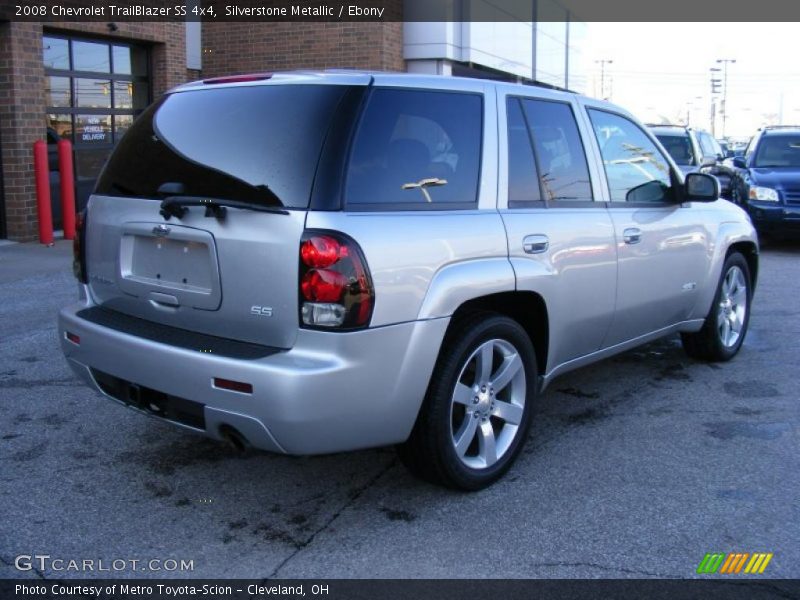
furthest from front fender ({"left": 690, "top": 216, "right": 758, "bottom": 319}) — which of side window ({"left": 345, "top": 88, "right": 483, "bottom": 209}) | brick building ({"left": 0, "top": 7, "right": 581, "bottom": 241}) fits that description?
brick building ({"left": 0, "top": 7, "right": 581, "bottom": 241})

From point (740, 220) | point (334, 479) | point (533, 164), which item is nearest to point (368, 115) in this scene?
point (533, 164)

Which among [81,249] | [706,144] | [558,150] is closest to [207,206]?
[81,249]

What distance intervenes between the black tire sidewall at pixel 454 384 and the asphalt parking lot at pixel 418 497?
11 cm

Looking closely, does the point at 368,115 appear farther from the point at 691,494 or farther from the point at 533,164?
the point at 691,494

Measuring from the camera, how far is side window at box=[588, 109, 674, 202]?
500 cm

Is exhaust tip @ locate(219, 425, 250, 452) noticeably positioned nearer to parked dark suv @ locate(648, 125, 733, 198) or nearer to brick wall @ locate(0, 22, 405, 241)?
brick wall @ locate(0, 22, 405, 241)

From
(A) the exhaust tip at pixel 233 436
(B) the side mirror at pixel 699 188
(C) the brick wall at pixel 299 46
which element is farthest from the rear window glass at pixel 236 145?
(C) the brick wall at pixel 299 46

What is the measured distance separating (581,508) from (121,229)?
2.38 meters

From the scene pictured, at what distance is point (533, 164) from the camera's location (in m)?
4.38

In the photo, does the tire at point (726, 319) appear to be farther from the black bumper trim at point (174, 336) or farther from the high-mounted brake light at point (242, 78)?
the black bumper trim at point (174, 336)

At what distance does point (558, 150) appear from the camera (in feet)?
15.1

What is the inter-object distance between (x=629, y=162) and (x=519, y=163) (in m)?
1.23

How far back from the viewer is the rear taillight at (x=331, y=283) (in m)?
A: 3.29

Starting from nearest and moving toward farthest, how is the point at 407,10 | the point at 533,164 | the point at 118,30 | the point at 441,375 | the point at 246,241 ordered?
1. the point at 246,241
2. the point at 441,375
3. the point at 533,164
4. the point at 118,30
5. the point at 407,10
